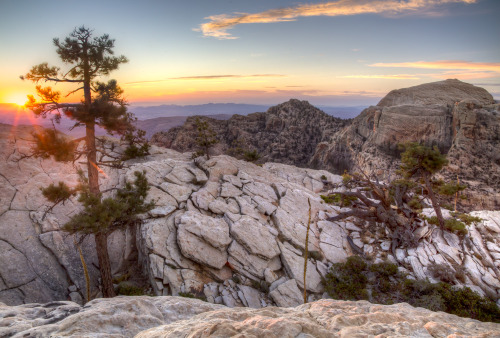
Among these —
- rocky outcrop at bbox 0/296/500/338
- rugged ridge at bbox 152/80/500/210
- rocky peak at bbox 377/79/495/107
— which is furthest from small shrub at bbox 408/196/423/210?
rocky peak at bbox 377/79/495/107

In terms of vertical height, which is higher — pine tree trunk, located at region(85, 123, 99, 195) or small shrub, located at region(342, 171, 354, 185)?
pine tree trunk, located at region(85, 123, 99, 195)

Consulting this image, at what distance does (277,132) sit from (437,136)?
36899 millimetres

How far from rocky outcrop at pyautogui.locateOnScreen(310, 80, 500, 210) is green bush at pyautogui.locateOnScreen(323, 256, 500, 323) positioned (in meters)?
20.2

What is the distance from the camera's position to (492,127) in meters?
36.7

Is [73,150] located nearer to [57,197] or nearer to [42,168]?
[57,197]

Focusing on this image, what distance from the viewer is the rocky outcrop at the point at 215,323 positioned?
3643 millimetres

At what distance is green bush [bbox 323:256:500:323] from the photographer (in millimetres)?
10078

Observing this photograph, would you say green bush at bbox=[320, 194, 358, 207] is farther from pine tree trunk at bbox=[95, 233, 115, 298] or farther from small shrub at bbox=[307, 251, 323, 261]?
pine tree trunk at bbox=[95, 233, 115, 298]

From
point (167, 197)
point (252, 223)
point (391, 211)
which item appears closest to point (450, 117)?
point (391, 211)

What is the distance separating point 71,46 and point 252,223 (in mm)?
10996

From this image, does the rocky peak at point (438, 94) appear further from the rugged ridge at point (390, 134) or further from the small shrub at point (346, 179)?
the small shrub at point (346, 179)

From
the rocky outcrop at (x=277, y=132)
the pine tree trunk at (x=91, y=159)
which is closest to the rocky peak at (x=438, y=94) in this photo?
the rocky outcrop at (x=277, y=132)

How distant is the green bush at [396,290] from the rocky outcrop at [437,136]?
2016 centimetres

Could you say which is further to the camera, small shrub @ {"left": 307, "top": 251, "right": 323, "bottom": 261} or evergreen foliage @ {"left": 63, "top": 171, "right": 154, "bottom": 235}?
small shrub @ {"left": 307, "top": 251, "right": 323, "bottom": 261}
